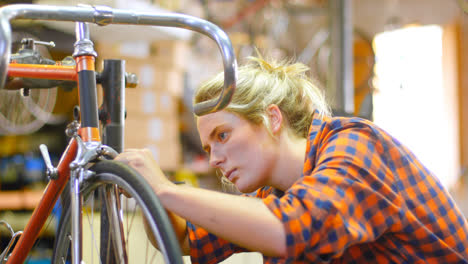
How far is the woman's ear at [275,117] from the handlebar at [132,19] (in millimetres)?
189

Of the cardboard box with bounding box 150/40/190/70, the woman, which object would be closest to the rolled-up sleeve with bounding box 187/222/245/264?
the woman

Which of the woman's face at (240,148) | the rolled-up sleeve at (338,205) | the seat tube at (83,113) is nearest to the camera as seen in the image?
the rolled-up sleeve at (338,205)

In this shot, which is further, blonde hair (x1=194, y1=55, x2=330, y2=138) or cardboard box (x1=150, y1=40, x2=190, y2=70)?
cardboard box (x1=150, y1=40, x2=190, y2=70)

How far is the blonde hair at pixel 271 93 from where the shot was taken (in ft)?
2.96

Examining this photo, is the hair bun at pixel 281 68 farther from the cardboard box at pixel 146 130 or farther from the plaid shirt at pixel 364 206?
the cardboard box at pixel 146 130

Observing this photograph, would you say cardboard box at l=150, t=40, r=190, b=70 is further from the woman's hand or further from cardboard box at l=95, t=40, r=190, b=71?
the woman's hand

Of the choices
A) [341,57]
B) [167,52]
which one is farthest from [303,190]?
[167,52]

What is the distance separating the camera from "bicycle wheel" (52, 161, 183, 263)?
65cm

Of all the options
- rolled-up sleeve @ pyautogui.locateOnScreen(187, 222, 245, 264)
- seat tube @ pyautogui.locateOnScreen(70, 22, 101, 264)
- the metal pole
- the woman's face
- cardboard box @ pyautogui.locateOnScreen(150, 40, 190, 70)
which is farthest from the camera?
cardboard box @ pyautogui.locateOnScreen(150, 40, 190, 70)

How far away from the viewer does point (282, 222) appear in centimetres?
64

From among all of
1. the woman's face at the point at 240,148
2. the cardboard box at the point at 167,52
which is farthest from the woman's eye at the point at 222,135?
the cardboard box at the point at 167,52

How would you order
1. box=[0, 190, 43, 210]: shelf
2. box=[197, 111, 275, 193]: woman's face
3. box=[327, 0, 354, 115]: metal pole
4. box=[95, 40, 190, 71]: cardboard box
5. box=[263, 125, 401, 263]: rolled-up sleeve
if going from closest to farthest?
1. box=[263, 125, 401, 263]: rolled-up sleeve
2. box=[197, 111, 275, 193]: woman's face
3. box=[0, 190, 43, 210]: shelf
4. box=[327, 0, 354, 115]: metal pole
5. box=[95, 40, 190, 71]: cardboard box

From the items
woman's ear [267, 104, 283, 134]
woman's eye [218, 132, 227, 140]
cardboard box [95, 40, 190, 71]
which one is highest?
cardboard box [95, 40, 190, 71]

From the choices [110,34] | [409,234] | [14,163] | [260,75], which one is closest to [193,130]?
[110,34]
